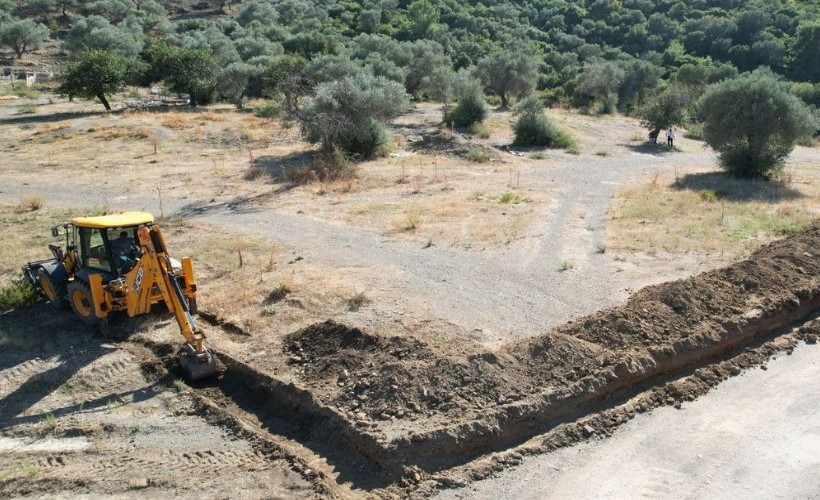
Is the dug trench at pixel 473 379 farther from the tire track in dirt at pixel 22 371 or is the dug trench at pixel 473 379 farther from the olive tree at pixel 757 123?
the olive tree at pixel 757 123

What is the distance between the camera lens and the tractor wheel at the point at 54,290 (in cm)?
1202

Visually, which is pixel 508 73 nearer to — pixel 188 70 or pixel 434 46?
pixel 434 46

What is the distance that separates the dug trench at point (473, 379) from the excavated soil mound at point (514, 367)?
19 millimetres

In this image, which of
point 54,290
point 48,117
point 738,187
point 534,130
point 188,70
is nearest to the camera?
point 54,290

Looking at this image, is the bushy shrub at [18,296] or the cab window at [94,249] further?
the bushy shrub at [18,296]

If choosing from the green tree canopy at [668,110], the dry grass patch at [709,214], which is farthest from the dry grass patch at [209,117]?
the green tree canopy at [668,110]

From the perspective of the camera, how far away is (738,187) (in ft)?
74.1

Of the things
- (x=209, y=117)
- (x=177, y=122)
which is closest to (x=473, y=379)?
(x=177, y=122)

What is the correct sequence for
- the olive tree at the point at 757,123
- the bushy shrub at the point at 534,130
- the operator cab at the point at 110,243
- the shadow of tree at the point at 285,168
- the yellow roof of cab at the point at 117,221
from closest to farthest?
1. the yellow roof of cab at the point at 117,221
2. the operator cab at the point at 110,243
3. the olive tree at the point at 757,123
4. the shadow of tree at the point at 285,168
5. the bushy shrub at the point at 534,130

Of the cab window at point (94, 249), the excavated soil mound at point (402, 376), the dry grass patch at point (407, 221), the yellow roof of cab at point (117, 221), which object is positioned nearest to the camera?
the excavated soil mound at point (402, 376)

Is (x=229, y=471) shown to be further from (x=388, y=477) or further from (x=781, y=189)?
(x=781, y=189)

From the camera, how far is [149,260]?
9859 millimetres

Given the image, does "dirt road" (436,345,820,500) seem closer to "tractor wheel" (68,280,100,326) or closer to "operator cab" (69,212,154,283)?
"operator cab" (69,212,154,283)

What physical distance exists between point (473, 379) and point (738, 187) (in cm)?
1750
